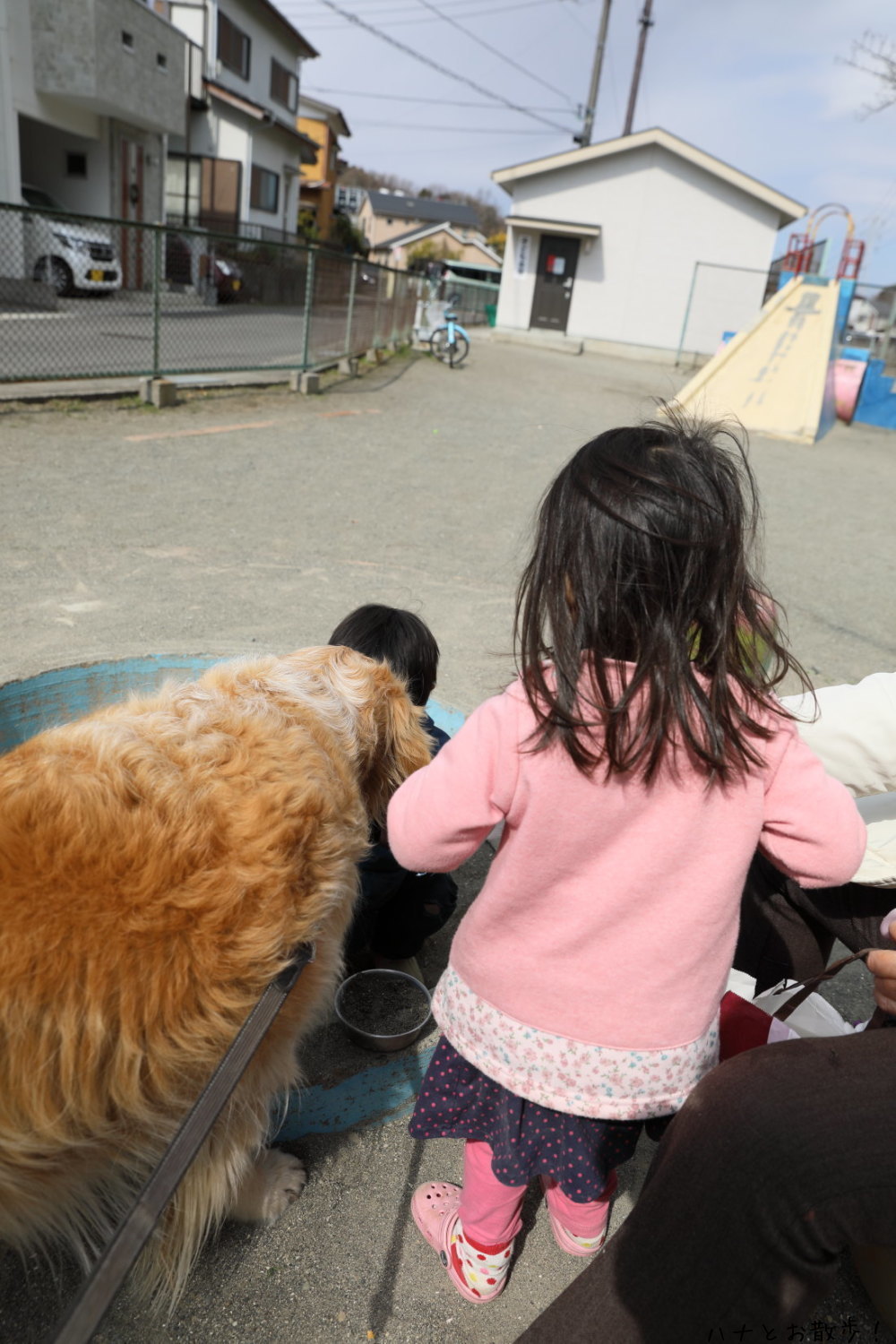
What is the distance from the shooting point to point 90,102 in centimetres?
1878

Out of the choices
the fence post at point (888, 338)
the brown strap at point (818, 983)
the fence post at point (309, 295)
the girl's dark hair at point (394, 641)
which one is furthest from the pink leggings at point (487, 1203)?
the fence post at point (888, 338)

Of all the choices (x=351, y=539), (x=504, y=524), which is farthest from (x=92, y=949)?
(x=504, y=524)

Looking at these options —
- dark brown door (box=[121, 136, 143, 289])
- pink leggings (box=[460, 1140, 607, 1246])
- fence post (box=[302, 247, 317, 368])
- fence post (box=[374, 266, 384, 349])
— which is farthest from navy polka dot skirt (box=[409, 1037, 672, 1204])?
dark brown door (box=[121, 136, 143, 289])

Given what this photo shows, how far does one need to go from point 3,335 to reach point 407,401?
16.5 feet

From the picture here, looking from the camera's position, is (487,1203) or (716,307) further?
(716,307)

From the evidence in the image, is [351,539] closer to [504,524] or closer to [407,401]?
[504,524]

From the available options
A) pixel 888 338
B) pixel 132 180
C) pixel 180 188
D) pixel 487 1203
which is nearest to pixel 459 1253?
pixel 487 1203

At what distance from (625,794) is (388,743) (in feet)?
2.76

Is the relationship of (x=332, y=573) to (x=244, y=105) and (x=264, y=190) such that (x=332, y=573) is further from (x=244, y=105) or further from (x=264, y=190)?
(x=264, y=190)

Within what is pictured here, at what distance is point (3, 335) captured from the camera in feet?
32.5

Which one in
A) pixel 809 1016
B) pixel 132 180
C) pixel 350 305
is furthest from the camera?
pixel 132 180

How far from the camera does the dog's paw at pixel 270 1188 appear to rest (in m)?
1.70

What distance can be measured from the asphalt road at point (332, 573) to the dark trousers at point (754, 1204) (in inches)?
25.1

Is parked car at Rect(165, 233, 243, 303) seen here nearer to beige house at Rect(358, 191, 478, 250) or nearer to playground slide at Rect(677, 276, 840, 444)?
playground slide at Rect(677, 276, 840, 444)
